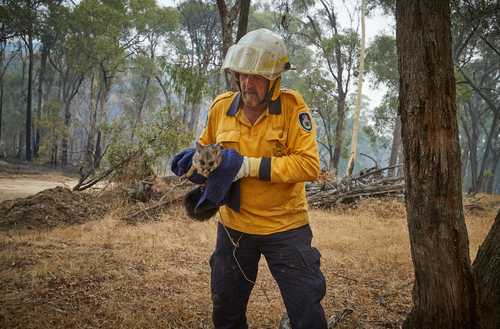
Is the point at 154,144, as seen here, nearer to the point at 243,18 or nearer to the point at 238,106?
the point at 243,18

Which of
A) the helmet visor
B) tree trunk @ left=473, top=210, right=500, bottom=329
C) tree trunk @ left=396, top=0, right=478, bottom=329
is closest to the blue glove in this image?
the helmet visor

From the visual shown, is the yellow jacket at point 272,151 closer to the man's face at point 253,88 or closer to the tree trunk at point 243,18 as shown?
the man's face at point 253,88

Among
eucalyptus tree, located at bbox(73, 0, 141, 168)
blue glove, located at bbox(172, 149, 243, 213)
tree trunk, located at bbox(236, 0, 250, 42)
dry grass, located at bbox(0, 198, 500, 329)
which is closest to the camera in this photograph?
blue glove, located at bbox(172, 149, 243, 213)

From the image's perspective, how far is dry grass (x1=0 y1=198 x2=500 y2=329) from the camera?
3.17 meters

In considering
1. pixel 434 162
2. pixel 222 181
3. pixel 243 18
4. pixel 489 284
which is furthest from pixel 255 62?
pixel 243 18

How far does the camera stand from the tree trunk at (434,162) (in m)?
1.94

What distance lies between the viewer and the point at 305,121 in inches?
80.9

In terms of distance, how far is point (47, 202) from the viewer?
7.25 meters

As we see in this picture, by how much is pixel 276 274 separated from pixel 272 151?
0.69 metres

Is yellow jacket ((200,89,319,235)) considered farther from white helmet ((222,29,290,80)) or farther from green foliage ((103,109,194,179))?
green foliage ((103,109,194,179))

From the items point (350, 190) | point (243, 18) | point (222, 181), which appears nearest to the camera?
point (222, 181)

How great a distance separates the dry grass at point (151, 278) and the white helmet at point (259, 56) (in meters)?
2.19

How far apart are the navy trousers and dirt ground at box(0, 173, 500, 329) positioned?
107 centimetres

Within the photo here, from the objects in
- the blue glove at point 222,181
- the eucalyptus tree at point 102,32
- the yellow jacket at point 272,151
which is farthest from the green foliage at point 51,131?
the yellow jacket at point 272,151
